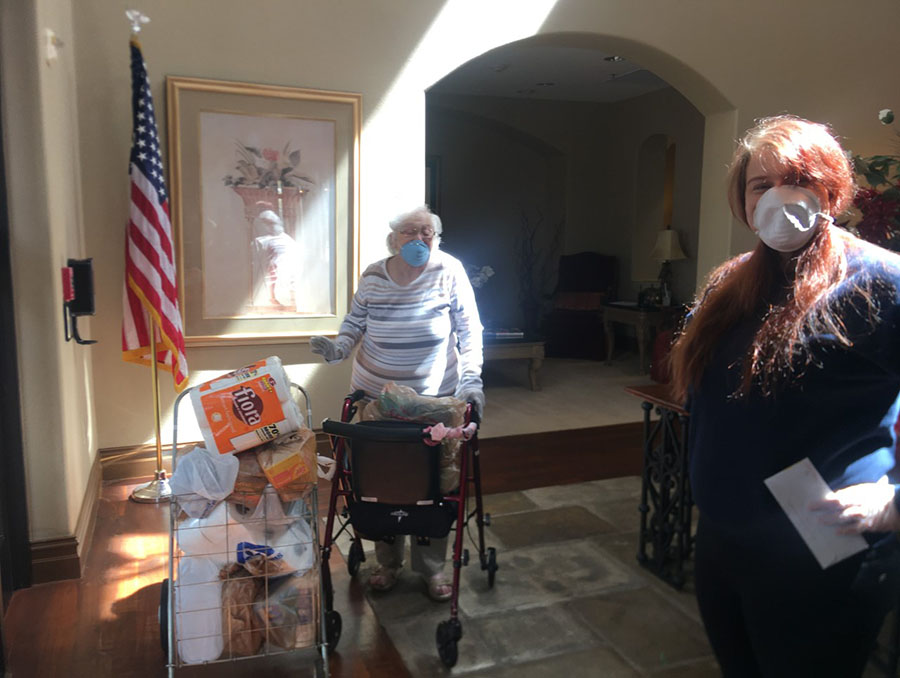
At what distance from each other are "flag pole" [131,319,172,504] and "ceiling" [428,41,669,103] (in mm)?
3580

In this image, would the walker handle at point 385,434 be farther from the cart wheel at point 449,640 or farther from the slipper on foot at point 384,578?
the slipper on foot at point 384,578

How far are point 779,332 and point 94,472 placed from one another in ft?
11.3

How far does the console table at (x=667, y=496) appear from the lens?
111 inches

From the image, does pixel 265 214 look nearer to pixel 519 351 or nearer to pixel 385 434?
pixel 385 434

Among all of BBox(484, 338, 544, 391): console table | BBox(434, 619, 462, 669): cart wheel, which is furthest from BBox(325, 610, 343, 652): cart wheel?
BBox(484, 338, 544, 391): console table

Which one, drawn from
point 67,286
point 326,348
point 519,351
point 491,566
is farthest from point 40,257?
point 519,351

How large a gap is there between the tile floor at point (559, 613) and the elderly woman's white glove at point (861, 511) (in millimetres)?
1417

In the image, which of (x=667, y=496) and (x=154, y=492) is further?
(x=154, y=492)

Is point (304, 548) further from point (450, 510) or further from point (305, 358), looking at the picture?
point (305, 358)

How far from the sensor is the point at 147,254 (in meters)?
3.55

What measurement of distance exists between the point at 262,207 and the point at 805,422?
11.1ft

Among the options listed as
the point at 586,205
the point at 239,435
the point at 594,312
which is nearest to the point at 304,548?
the point at 239,435

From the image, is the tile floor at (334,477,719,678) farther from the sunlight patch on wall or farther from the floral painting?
the sunlight patch on wall

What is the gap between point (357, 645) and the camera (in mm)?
2447
